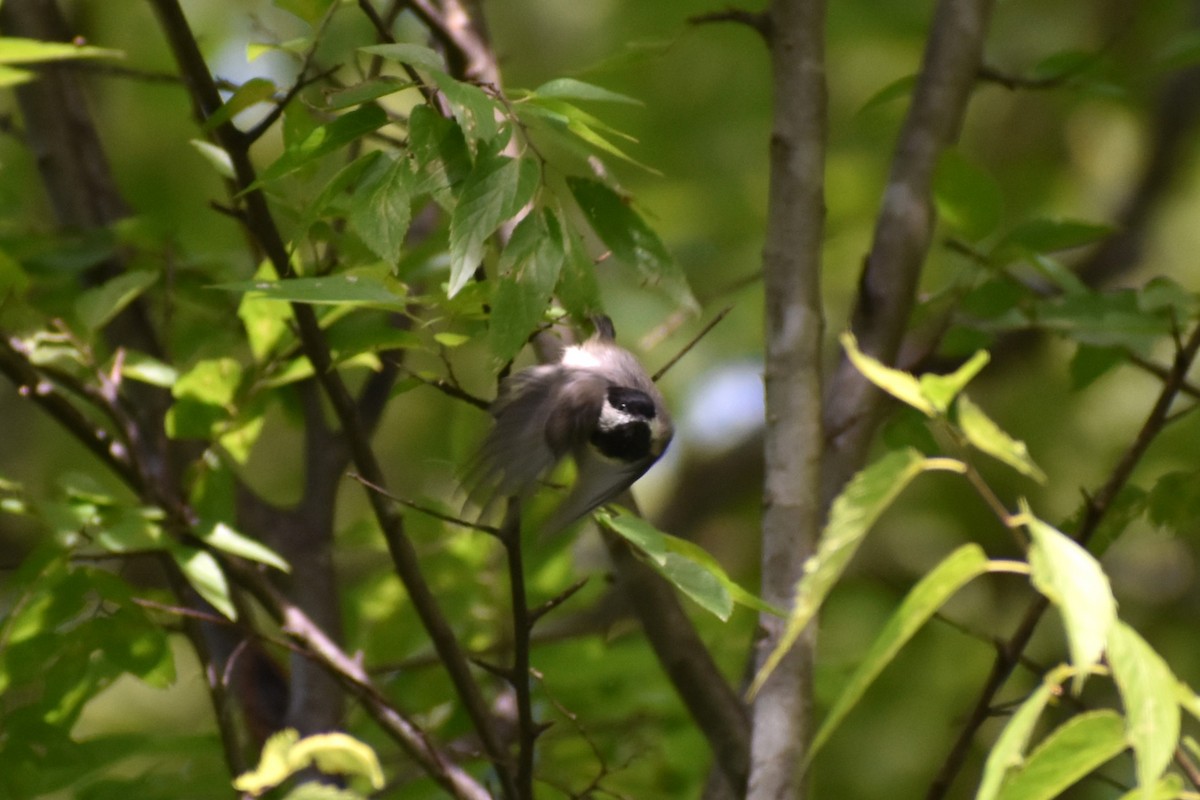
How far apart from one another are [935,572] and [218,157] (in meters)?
0.68

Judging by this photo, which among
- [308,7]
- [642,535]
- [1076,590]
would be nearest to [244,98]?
[308,7]

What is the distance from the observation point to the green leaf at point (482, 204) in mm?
746

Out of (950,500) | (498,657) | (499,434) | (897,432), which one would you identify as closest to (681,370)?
(950,500)

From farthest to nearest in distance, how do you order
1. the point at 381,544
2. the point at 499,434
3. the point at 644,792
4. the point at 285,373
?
the point at 381,544 → the point at 644,792 → the point at 285,373 → the point at 499,434

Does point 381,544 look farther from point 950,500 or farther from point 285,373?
point 950,500

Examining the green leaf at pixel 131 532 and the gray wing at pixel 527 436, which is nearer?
the gray wing at pixel 527 436

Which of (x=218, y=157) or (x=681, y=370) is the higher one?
(x=218, y=157)

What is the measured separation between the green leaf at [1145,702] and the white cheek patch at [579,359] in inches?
18.8

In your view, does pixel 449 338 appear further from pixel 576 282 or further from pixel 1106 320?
pixel 1106 320

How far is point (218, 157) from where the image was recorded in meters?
1.04

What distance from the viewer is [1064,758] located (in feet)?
2.23

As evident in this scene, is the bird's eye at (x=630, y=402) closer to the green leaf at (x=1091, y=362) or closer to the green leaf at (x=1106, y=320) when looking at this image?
the green leaf at (x=1106, y=320)

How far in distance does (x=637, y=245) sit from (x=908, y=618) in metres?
0.37

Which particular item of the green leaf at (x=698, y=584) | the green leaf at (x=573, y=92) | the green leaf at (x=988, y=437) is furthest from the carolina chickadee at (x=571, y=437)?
the green leaf at (x=988, y=437)
